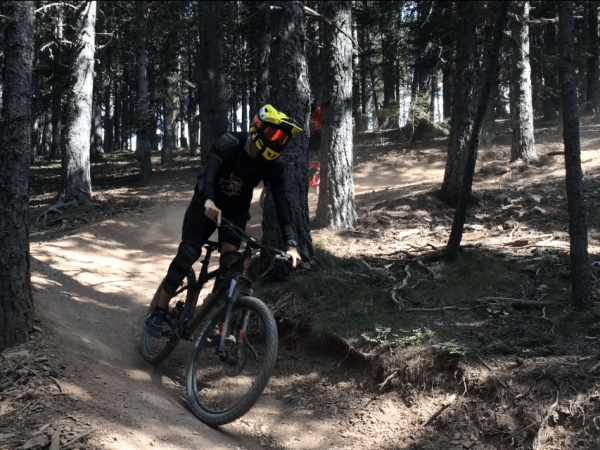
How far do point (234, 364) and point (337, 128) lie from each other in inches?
259

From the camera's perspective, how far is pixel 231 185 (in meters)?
4.99

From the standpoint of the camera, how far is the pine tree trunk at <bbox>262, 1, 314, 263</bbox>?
702 cm

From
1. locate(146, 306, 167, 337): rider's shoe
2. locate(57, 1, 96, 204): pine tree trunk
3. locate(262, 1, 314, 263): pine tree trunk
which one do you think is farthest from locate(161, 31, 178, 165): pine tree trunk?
locate(146, 306, 167, 337): rider's shoe

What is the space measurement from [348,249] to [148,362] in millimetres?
4274

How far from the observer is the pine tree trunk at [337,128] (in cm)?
1009

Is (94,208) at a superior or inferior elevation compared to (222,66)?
inferior

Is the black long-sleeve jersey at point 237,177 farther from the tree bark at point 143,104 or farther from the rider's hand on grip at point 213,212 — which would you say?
the tree bark at point 143,104

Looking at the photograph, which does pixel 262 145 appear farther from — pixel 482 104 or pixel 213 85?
pixel 213 85

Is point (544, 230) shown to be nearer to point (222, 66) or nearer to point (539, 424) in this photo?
point (539, 424)

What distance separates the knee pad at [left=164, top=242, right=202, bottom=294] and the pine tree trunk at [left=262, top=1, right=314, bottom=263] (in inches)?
76.4

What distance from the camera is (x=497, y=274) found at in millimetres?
6980

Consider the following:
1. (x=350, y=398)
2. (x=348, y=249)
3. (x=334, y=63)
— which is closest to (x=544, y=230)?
(x=348, y=249)

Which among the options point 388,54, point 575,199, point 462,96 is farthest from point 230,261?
point 388,54

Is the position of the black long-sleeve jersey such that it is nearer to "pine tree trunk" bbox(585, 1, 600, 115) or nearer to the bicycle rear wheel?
the bicycle rear wheel
